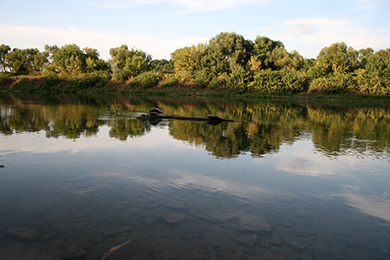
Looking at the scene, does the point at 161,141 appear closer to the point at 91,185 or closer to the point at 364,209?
the point at 91,185

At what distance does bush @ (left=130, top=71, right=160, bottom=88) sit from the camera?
192ft

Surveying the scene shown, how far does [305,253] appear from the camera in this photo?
3.89m

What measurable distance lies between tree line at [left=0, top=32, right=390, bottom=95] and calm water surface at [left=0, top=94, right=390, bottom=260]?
1590 inches

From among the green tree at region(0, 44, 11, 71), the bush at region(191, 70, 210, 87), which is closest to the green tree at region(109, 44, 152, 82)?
the bush at region(191, 70, 210, 87)

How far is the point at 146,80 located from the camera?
58.3 metres

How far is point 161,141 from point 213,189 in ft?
17.3

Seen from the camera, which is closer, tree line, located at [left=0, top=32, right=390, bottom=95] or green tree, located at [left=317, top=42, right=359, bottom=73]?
tree line, located at [left=0, top=32, right=390, bottom=95]

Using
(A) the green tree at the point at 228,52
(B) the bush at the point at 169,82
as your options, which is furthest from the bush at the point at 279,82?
(B) the bush at the point at 169,82

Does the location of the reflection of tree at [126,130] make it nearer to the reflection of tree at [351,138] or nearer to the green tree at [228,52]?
the reflection of tree at [351,138]

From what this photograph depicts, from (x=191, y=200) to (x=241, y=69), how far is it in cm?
4992

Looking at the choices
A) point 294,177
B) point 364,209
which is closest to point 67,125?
point 294,177

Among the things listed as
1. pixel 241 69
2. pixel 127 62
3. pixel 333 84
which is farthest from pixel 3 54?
pixel 333 84

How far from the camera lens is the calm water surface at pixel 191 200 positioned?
395 cm

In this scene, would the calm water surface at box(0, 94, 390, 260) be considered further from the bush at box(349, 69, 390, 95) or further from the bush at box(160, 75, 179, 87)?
the bush at box(160, 75, 179, 87)
